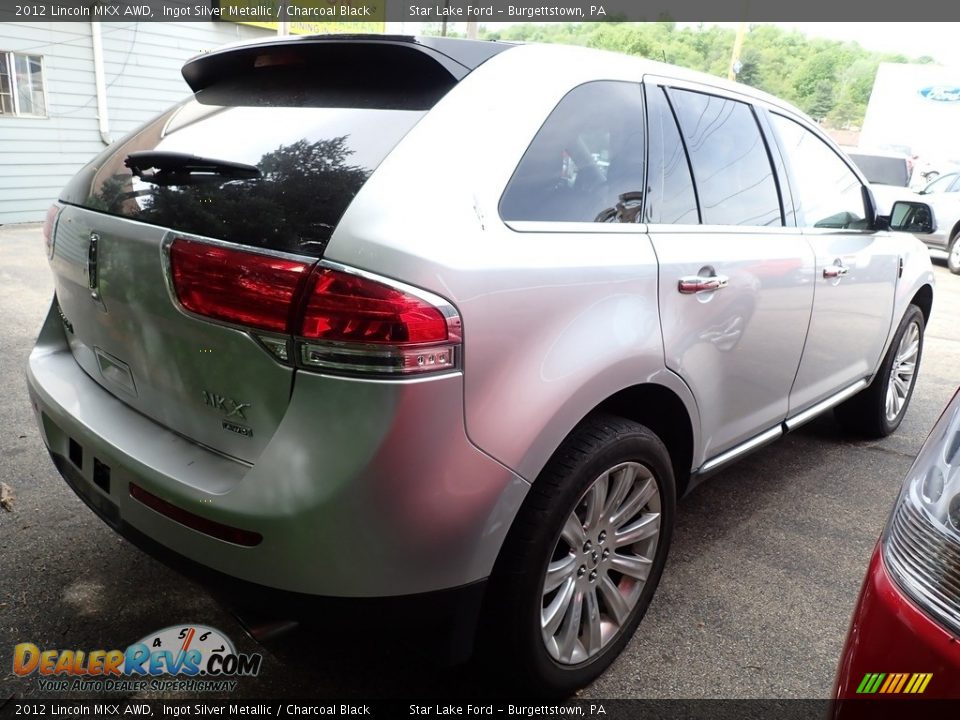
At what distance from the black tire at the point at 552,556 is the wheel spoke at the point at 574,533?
0.4 inches

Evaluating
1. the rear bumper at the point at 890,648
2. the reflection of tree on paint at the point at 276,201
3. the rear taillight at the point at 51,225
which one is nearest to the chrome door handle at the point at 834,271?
the rear bumper at the point at 890,648

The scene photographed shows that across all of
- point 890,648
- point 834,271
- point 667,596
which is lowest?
point 667,596

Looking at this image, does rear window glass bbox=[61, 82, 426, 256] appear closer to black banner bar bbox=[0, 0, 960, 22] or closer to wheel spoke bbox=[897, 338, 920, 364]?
wheel spoke bbox=[897, 338, 920, 364]

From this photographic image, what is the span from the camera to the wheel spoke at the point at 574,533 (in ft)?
6.13

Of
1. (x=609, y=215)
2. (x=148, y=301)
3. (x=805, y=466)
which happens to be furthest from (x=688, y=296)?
(x=805, y=466)

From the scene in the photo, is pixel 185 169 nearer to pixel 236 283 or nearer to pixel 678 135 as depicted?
pixel 236 283

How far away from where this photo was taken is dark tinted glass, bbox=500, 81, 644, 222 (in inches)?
69.1

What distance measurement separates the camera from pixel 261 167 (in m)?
1.70

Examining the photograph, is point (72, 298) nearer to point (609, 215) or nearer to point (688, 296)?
point (609, 215)

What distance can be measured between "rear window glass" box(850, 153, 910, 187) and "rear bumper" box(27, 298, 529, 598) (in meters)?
16.2

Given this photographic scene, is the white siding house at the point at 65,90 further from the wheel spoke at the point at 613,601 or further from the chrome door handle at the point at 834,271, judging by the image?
the wheel spoke at the point at 613,601

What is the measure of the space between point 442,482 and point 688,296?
3.43 feet

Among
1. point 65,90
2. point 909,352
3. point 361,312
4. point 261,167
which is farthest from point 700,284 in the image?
point 65,90

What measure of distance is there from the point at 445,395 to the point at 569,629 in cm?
88
